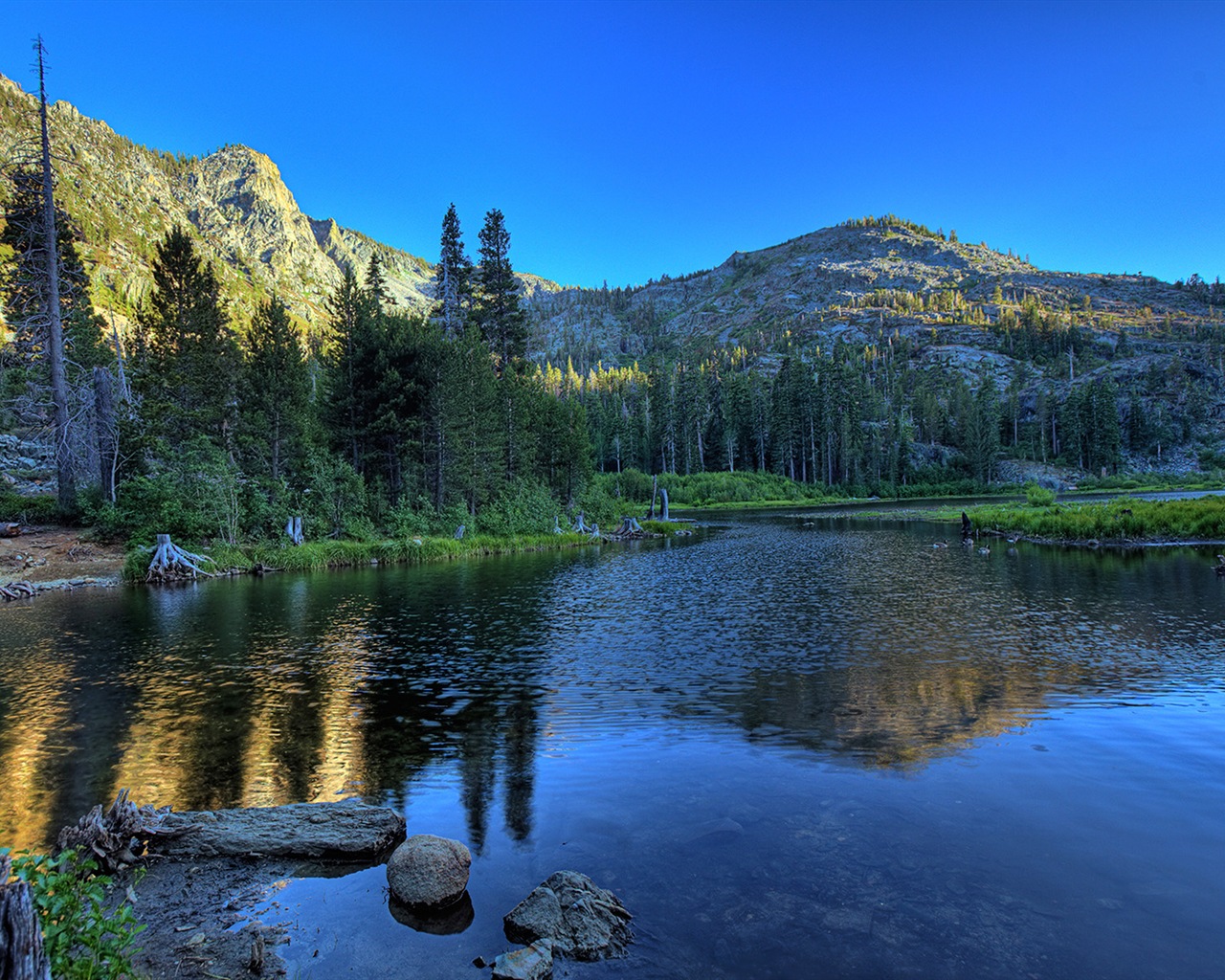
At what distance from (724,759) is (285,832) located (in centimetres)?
620

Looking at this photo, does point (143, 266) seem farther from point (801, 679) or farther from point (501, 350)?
point (801, 679)

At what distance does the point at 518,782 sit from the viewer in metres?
9.59

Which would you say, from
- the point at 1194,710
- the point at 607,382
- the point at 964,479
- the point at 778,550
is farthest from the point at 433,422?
the point at 607,382

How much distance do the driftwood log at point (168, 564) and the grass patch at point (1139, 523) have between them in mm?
49893

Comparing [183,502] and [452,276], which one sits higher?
[452,276]

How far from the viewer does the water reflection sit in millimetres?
10148

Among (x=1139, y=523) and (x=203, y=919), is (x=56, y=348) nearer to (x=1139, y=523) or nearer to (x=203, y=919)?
(x=203, y=919)

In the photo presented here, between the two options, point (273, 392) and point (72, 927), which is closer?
point (72, 927)

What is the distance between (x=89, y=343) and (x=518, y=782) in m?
61.6

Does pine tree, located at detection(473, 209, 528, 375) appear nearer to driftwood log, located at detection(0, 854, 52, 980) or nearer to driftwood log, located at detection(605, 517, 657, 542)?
driftwood log, located at detection(605, 517, 657, 542)

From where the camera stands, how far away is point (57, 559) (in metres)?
31.4

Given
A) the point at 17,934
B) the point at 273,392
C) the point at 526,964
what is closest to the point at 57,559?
the point at 273,392

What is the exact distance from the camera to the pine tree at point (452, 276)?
5816cm

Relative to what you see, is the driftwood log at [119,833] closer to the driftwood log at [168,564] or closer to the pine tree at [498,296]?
the driftwood log at [168,564]
